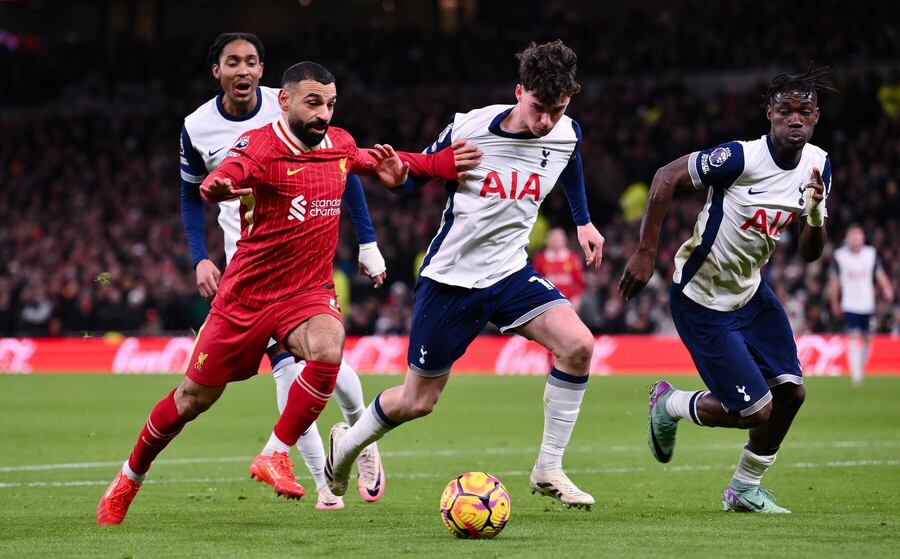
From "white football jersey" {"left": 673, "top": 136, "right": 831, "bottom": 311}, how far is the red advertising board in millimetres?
13522

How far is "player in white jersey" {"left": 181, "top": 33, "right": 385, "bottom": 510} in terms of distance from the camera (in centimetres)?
803

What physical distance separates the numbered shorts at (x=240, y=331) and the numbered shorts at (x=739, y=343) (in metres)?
2.31

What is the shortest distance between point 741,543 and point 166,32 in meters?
37.3

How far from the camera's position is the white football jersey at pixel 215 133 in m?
8.17

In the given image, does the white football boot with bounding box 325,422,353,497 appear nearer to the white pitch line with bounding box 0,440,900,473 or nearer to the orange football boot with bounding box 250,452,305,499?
the orange football boot with bounding box 250,452,305,499

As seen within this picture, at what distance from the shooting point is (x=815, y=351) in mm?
21344

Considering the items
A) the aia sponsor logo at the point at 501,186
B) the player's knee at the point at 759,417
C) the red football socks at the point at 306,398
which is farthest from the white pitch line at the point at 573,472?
the aia sponsor logo at the point at 501,186

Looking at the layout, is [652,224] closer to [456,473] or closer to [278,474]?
[278,474]

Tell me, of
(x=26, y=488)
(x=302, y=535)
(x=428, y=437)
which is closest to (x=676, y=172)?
(x=302, y=535)

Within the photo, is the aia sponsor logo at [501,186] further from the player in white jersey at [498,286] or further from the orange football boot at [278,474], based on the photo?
the orange football boot at [278,474]

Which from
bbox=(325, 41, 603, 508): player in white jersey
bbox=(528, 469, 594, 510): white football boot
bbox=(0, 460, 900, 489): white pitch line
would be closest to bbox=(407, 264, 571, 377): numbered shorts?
bbox=(325, 41, 603, 508): player in white jersey

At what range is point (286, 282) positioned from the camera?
704 cm

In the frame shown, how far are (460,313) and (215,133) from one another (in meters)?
2.02

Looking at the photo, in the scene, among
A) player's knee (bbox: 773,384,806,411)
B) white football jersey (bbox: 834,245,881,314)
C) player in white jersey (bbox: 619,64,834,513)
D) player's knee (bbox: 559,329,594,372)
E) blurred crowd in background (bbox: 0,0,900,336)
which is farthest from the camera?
blurred crowd in background (bbox: 0,0,900,336)
